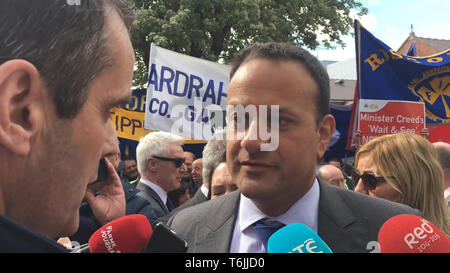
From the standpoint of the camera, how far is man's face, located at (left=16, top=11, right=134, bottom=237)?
0.85 metres

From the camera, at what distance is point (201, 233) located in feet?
6.66

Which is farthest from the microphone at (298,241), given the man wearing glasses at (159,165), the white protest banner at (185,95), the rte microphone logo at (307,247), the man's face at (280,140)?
the white protest banner at (185,95)

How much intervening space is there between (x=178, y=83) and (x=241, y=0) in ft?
28.7

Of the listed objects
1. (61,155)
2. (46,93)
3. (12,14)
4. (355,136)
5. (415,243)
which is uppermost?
(12,14)

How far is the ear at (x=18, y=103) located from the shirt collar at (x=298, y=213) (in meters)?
1.28

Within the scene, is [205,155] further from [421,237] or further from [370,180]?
[421,237]

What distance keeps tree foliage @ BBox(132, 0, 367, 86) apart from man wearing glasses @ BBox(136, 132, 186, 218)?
858 cm

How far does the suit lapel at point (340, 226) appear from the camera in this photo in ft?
5.88

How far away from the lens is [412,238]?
1389 millimetres

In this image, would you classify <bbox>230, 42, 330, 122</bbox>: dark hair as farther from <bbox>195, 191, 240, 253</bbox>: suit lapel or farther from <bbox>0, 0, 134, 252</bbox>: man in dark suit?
<bbox>0, 0, 134, 252</bbox>: man in dark suit

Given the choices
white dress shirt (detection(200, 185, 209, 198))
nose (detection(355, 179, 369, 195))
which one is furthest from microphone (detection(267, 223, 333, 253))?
white dress shirt (detection(200, 185, 209, 198))

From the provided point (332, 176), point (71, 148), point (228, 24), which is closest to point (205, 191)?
point (332, 176)

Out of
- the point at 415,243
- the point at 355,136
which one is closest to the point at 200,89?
the point at 355,136
